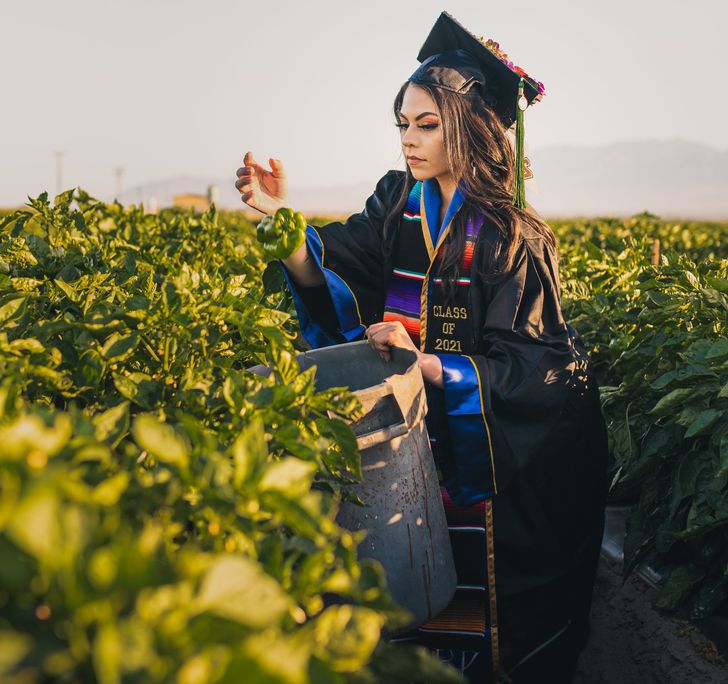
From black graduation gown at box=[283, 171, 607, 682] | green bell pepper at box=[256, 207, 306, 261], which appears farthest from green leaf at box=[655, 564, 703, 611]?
green bell pepper at box=[256, 207, 306, 261]

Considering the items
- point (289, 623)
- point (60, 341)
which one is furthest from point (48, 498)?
point (60, 341)

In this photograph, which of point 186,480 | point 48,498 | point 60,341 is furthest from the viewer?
point 60,341

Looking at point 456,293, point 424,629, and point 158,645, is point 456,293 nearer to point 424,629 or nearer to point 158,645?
point 424,629

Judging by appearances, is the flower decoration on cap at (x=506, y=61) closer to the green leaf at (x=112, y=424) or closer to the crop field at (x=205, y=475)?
the crop field at (x=205, y=475)

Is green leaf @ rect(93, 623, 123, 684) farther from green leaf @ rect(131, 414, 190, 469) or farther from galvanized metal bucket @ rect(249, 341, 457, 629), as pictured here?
galvanized metal bucket @ rect(249, 341, 457, 629)

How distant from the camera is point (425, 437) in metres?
1.94

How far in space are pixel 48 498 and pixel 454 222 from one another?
85.0 inches

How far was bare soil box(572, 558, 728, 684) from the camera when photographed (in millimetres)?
2617

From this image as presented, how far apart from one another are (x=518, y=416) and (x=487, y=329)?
0.91 feet

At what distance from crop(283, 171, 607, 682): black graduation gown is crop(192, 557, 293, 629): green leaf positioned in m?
1.55

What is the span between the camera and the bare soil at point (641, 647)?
8.59 ft

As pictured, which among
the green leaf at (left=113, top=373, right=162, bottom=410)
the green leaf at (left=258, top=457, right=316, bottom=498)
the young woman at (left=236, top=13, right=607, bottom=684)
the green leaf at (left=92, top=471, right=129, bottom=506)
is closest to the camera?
the green leaf at (left=92, top=471, right=129, bottom=506)

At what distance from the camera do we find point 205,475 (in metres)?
0.94

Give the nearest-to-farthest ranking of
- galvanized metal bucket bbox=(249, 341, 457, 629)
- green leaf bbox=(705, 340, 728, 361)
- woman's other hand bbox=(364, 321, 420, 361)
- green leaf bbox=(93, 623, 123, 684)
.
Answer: green leaf bbox=(93, 623, 123, 684) < galvanized metal bucket bbox=(249, 341, 457, 629) < woman's other hand bbox=(364, 321, 420, 361) < green leaf bbox=(705, 340, 728, 361)
